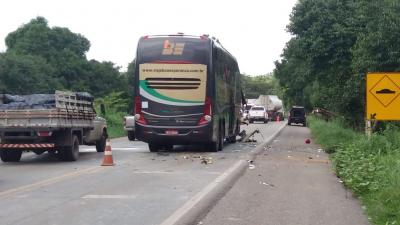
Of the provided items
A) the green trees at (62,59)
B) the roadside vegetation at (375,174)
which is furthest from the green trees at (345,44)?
the green trees at (62,59)

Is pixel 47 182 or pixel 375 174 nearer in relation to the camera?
pixel 375 174

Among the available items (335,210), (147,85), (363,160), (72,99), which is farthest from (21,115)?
(335,210)

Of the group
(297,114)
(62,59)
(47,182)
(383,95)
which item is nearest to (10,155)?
(47,182)

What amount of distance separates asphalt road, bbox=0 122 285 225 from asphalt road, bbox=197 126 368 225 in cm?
44

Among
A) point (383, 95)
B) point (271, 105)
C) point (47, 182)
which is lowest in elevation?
point (47, 182)

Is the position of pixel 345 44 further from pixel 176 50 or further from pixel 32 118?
pixel 32 118

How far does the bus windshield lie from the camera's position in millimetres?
20391

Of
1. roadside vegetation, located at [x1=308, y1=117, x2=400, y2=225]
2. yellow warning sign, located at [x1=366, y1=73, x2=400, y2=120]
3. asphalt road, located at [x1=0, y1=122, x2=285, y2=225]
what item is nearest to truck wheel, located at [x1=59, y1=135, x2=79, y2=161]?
asphalt road, located at [x1=0, y1=122, x2=285, y2=225]

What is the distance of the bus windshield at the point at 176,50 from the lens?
20.4m

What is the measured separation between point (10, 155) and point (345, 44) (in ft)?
53.2

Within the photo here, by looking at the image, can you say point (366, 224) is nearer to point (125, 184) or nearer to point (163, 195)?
point (163, 195)

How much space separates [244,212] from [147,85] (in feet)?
38.9

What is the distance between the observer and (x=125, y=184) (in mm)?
12445

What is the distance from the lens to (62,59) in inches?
2425
